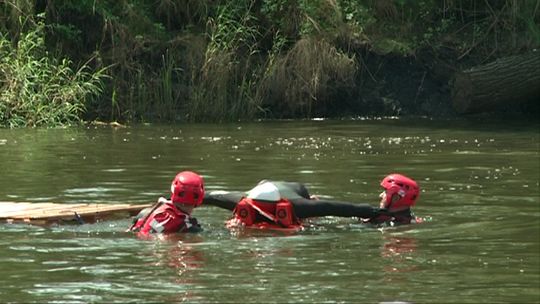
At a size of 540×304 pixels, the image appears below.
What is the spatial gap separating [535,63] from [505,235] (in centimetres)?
1325

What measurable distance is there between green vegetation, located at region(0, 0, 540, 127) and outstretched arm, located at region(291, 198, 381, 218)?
39.3 ft

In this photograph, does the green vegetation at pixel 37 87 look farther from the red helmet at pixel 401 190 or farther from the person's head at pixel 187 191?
the person's head at pixel 187 191

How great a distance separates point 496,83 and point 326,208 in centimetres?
1249

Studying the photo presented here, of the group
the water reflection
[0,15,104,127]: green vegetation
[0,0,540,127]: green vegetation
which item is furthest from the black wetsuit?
[0,0,540,127]: green vegetation

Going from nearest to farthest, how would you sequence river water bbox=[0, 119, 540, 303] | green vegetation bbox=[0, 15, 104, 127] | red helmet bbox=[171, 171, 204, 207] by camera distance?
1. river water bbox=[0, 119, 540, 303]
2. red helmet bbox=[171, 171, 204, 207]
3. green vegetation bbox=[0, 15, 104, 127]

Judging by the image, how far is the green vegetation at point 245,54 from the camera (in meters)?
26.3

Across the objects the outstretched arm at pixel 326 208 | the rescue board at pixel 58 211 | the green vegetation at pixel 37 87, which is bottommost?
the rescue board at pixel 58 211

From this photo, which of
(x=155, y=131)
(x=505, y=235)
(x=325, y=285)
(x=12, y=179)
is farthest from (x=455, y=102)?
(x=325, y=285)

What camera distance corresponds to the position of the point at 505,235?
13070 millimetres

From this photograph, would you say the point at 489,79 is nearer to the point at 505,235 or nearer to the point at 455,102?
the point at 455,102

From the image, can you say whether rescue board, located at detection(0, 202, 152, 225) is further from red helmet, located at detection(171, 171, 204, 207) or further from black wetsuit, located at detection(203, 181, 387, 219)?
red helmet, located at detection(171, 171, 204, 207)

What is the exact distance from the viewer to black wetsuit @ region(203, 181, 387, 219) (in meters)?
13.8


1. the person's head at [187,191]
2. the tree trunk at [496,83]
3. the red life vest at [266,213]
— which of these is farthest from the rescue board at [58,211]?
the tree trunk at [496,83]

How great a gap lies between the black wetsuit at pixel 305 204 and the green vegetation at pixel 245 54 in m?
11.5
